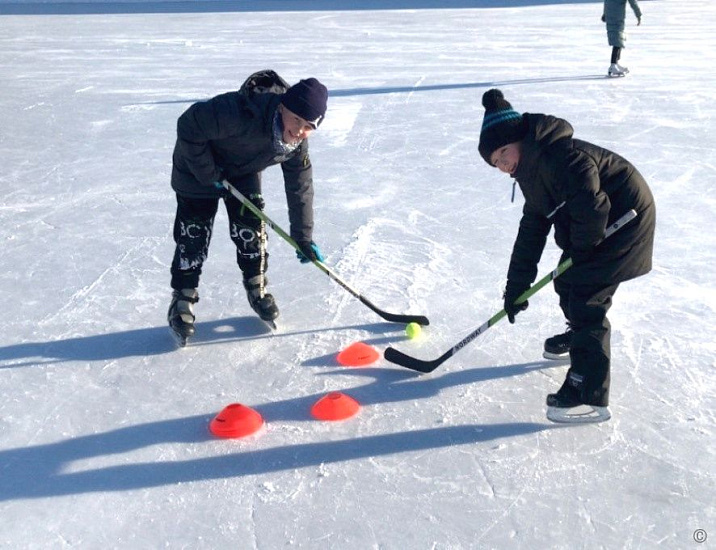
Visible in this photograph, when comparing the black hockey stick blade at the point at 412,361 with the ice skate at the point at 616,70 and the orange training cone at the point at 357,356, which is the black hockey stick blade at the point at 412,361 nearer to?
the orange training cone at the point at 357,356

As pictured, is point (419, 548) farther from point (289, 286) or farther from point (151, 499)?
point (289, 286)

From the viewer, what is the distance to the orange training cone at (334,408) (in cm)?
275

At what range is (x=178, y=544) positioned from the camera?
2.18m

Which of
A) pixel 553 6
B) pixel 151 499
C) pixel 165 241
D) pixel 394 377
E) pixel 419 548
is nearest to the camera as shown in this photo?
pixel 419 548

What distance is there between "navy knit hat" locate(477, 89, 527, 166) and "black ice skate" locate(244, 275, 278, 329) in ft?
4.03

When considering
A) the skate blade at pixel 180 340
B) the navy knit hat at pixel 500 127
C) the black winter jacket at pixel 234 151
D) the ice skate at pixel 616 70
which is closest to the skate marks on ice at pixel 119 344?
the skate blade at pixel 180 340

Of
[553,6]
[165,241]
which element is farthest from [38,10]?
[165,241]

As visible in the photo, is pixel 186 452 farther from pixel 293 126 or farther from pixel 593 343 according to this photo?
pixel 593 343

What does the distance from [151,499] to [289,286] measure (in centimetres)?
154

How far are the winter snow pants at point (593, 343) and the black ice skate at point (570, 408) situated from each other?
0.02 meters

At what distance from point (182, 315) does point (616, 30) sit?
6395 mm

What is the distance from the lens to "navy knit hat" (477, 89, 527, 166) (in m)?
2.47

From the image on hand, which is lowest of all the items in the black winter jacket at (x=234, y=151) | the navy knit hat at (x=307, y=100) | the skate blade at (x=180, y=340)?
the skate blade at (x=180, y=340)

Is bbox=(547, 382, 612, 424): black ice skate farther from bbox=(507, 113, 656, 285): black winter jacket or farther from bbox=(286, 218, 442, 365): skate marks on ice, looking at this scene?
bbox=(286, 218, 442, 365): skate marks on ice
